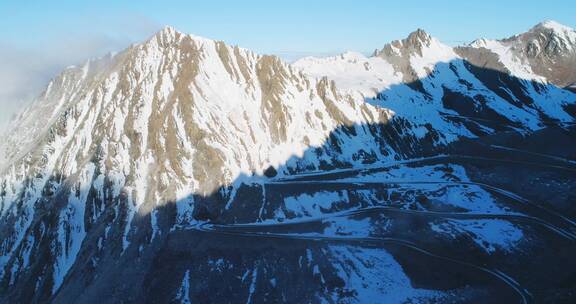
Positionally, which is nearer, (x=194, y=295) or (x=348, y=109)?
(x=194, y=295)

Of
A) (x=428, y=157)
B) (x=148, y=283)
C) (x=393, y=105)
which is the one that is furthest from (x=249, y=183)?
(x=393, y=105)

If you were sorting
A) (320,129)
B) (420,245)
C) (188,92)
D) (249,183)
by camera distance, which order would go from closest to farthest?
(420,245), (249,183), (188,92), (320,129)

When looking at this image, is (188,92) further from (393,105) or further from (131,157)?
(393,105)

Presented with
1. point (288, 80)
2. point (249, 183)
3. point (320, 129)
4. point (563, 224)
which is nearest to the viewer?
point (563, 224)

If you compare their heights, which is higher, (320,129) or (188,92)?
(188,92)

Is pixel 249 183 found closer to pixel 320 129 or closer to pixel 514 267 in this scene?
pixel 320 129

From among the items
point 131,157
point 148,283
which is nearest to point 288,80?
point 131,157

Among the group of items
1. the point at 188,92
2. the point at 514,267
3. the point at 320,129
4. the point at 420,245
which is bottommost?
the point at 514,267
